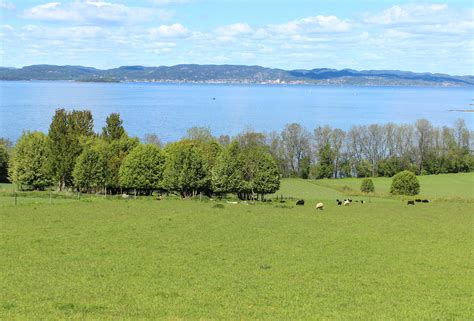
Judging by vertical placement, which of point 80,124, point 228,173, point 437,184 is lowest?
point 437,184

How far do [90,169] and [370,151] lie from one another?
2250 inches

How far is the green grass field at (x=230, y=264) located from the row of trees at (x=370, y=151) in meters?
51.1

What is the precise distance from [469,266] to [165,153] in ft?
139

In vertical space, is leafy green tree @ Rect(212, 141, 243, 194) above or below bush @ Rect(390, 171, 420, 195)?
above

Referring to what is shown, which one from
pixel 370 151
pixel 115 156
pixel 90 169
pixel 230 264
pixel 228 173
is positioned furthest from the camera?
pixel 370 151

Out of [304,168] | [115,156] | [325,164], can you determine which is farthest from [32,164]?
[325,164]

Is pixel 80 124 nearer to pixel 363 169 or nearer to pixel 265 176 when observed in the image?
pixel 265 176

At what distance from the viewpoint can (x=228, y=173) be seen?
59750mm

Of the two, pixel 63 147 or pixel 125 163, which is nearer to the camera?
pixel 125 163

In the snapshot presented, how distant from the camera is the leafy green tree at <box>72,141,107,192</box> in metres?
61.9

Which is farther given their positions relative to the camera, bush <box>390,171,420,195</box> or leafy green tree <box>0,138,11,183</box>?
leafy green tree <box>0,138,11,183</box>

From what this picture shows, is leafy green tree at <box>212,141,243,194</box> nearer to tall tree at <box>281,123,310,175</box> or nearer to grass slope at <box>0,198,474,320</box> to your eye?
grass slope at <box>0,198,474,320</box>

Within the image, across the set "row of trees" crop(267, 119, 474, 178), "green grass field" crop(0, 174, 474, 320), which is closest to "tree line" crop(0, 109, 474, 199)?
"green grass field" crop(0, 174, 474, 320)

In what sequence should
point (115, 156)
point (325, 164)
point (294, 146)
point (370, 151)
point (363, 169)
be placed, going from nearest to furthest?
point (115, 156)
point (325, 164)
point (363, 169)
point (294, 146)
point (370, 151)
